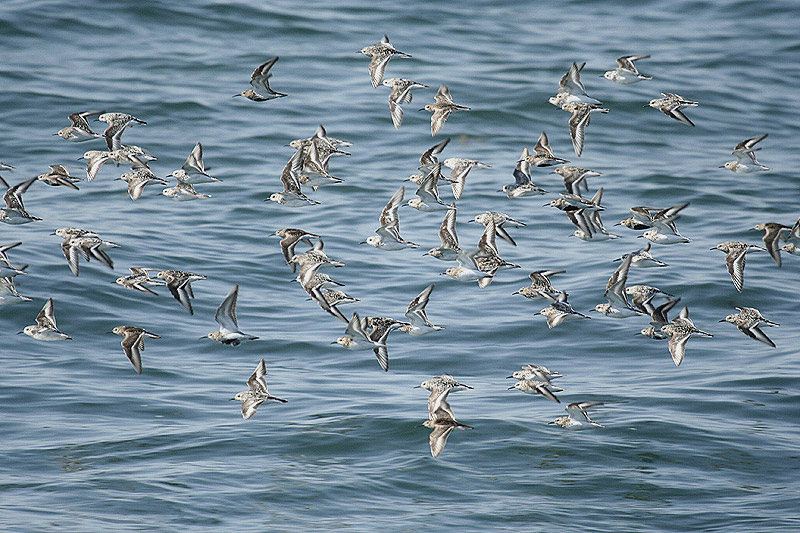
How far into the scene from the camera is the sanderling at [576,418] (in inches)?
499

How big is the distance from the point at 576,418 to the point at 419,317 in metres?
2.34

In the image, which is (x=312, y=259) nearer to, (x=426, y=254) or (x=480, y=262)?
(x=426, y=254)

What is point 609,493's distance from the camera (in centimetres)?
1244

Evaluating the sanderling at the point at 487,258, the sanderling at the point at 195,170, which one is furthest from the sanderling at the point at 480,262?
the sanderling at the point at 195,170

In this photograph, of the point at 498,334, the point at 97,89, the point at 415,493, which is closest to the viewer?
the point at 415,493

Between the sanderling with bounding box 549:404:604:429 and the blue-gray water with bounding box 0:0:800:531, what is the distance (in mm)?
340

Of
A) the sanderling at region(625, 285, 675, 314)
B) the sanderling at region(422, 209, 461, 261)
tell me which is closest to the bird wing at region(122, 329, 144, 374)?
the sanderling at region(422, 209, 461, 261)

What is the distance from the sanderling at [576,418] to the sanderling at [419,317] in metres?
1.94

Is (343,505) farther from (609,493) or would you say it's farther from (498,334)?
(498,334)

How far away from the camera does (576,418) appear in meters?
12.9

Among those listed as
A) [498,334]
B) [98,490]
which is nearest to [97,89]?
[498,334]

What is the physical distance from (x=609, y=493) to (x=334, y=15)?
74.0 ft

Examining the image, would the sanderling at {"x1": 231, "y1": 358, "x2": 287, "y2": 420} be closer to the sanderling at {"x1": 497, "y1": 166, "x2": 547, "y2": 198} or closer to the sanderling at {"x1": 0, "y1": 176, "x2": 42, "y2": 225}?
the sanderling at {"x1": 0, "y1": 176, "x2": 42, "y2": 225}

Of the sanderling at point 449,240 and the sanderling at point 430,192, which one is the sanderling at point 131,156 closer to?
the sanderling at point 430,192
